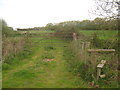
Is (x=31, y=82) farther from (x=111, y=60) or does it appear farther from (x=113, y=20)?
(x=113, y=20)

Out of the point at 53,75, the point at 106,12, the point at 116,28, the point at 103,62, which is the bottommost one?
the point at 53,75

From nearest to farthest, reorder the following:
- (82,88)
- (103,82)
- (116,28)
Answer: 1. (82,88)
2. (103,82)
3. (116,28)

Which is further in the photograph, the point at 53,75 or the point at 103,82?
the point at 53,75

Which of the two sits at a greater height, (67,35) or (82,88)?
(67,35)

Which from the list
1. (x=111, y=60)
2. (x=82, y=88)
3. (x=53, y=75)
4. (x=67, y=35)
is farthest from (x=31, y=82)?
(x=67, y=35)

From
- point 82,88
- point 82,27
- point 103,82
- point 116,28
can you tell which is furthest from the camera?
point 82,27

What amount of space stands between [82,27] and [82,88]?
13004mm

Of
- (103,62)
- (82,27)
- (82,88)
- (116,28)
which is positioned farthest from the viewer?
(82,27)

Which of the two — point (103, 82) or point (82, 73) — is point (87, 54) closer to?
point (82, 73)

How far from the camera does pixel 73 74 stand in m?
6.18

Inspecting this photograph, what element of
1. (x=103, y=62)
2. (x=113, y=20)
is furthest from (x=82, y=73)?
(x=113, y=20)

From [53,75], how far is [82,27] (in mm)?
11687

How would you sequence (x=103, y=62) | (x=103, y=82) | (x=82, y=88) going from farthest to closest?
(x=103, y=62) < (x=103, y=82) < (x=82, y=88)

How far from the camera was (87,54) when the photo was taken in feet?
20.0
